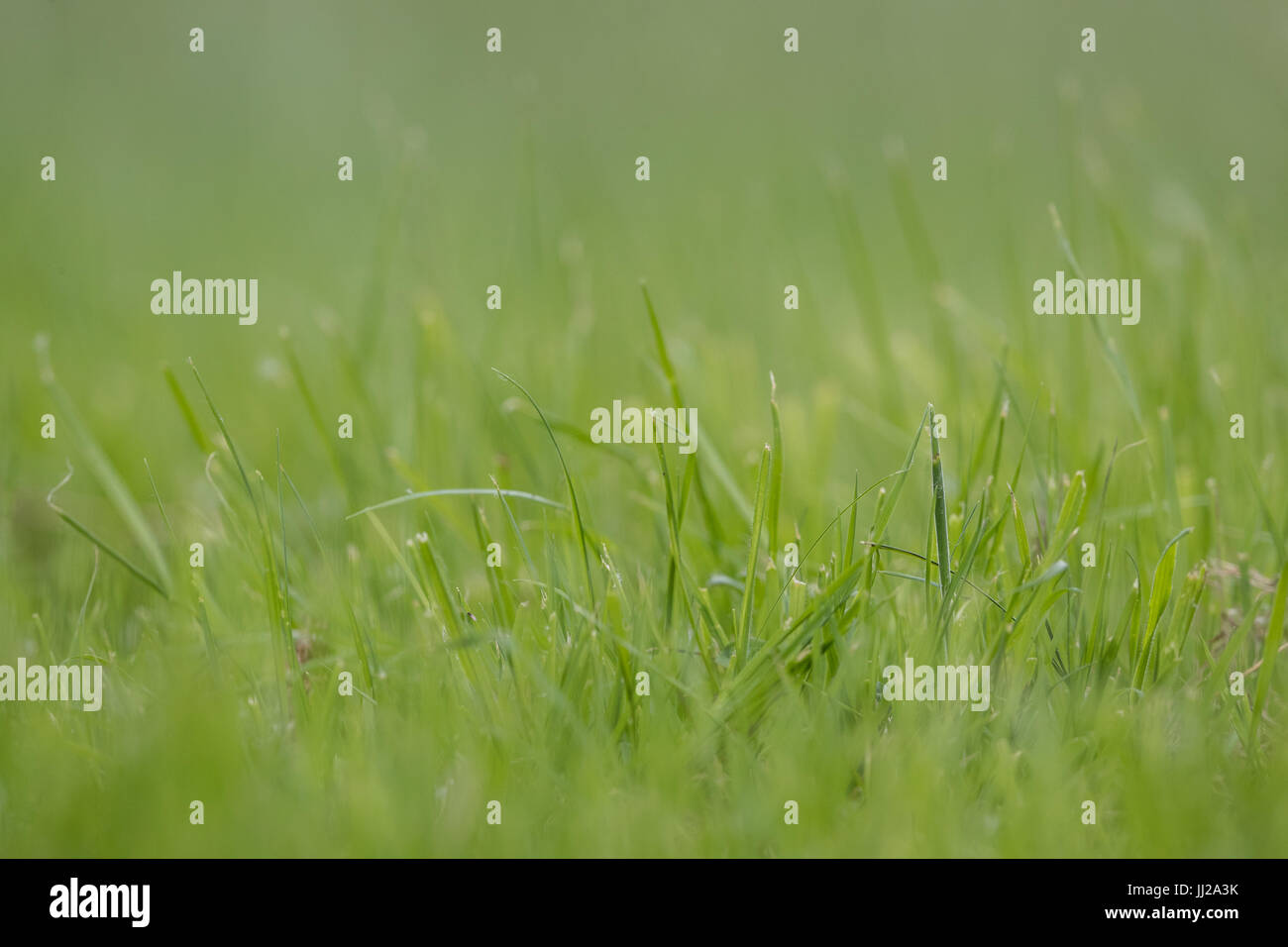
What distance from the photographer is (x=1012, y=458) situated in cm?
310

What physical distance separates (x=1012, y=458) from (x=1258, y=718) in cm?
121

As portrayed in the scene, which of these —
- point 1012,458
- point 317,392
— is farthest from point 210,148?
point 1012,458

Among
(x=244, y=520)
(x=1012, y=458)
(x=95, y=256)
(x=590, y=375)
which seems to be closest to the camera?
(x=244, y=520)

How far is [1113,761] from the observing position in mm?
1841

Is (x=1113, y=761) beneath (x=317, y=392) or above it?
beneath

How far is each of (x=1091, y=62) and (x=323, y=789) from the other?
590 cm

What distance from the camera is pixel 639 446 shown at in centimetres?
332

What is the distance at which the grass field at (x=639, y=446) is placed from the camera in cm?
183

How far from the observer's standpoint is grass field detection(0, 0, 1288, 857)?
1829 millimetres

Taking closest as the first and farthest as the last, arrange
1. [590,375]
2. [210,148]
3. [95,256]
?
[590,375] → [95,256] → [210,148]
